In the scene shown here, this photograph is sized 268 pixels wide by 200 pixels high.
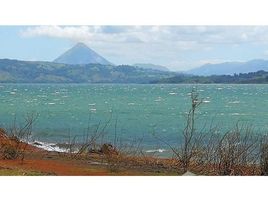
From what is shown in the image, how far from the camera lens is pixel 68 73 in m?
114

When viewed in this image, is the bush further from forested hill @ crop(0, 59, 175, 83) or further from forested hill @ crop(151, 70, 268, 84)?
forested hill @ crop(0, 59, 175, 83)

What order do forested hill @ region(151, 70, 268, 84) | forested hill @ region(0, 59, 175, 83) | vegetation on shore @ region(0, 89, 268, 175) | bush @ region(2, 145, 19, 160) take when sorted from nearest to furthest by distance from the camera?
vegetation on shore @ region(0, 89, 268, 175) → bush @ region(2, 145, 19, 160) → forested hill @ region(151, 70, 268, 84) → forested hill @ region(0, 59, 175, 83)

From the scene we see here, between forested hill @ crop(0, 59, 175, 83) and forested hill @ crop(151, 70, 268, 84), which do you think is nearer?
forested hill @ crop(151, 70, 268, 84)

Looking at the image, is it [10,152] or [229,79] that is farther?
[229,79]

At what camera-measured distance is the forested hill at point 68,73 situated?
9488cm

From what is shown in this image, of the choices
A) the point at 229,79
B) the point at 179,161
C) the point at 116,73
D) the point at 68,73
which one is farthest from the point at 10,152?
the point at 68,73

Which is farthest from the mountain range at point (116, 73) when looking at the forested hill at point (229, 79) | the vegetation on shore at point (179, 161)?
the vegetation on shore at point (179, 161)

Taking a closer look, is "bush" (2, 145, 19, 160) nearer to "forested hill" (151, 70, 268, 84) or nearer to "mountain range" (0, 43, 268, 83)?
"mountain range" (0, 43, 268, 83)

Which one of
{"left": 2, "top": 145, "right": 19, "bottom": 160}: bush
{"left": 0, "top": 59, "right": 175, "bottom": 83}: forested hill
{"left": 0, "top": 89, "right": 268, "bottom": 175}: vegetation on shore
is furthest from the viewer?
{"left": 0, "top": 59, "right": 175, "bottom": 83}: forested hill

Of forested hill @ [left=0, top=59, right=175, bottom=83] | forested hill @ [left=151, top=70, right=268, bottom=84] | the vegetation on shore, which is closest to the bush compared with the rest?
the vegetation on shore

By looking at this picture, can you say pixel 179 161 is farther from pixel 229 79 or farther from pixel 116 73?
pixel 229 79

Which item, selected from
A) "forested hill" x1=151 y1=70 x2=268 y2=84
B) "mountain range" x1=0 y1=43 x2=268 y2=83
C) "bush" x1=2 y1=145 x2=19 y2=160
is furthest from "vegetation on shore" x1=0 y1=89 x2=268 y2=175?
"forested hill" x1=151 y1=70 x2=268 y2=84

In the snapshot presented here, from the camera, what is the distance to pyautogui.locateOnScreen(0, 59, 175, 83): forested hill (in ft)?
311
